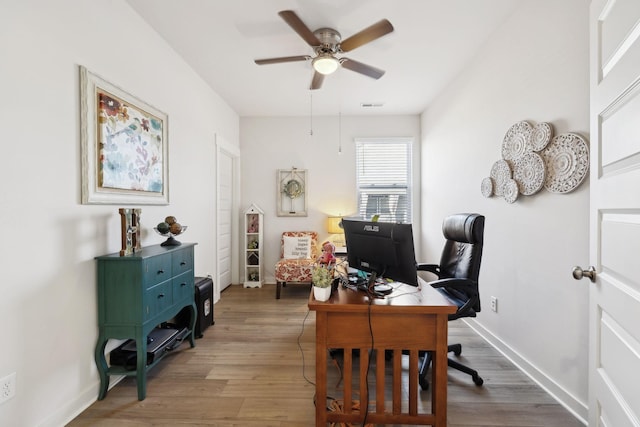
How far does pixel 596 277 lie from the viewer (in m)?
1.04

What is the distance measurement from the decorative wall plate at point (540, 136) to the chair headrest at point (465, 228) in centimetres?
59

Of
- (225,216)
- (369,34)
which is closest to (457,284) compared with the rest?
(369,34)

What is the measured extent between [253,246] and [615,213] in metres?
3.82

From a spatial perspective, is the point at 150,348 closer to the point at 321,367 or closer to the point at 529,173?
the point at 321,367

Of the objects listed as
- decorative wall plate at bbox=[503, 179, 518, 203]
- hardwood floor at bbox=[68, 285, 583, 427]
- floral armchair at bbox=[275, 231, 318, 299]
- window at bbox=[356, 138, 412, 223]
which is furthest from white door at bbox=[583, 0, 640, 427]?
window at bbox=[356, 138, 412, 223]

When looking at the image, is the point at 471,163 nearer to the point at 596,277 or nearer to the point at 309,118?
the point at 596,277

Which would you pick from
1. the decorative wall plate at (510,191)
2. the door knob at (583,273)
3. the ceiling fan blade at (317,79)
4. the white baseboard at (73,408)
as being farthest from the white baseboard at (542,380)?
the white baseboard at (73,408)

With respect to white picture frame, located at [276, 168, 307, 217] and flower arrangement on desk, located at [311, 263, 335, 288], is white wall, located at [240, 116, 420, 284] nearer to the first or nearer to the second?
white picture frame, located at [276, 168, 307, 217]

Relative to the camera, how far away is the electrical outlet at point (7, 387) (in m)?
1.20

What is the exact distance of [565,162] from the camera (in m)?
1.59

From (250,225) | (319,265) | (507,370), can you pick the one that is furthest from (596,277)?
(250,225)

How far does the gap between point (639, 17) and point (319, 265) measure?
61.0 inches

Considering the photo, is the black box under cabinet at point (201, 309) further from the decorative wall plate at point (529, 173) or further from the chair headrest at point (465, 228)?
the decorative wall plate at point (529, 173)

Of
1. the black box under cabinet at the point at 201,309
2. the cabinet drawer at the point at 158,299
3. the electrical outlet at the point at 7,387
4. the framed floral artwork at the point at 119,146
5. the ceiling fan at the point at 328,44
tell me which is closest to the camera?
the electrical outlet at the point at 7,387
